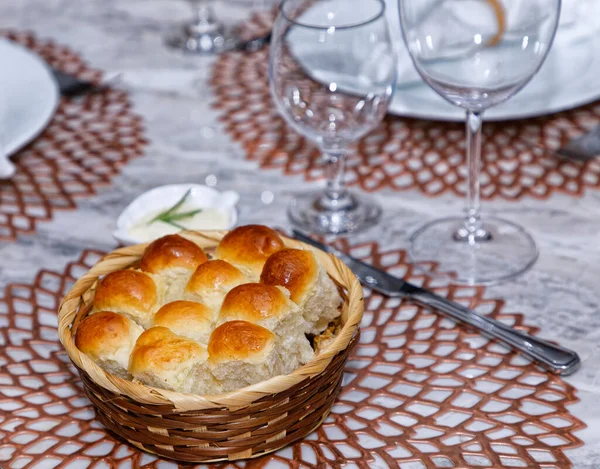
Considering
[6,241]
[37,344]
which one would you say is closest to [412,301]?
[37,344]

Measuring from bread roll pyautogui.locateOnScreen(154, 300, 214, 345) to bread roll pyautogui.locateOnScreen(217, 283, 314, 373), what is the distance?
15 mm

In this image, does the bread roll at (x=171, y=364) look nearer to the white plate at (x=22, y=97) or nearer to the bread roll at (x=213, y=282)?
the bread roll at (x=213, y=282)

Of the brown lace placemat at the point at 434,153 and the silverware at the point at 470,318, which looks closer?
the silverware at the point at 470,318

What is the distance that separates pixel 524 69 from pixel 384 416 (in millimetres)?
393

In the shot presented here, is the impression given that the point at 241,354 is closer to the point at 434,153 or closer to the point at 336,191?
the point at 336,191

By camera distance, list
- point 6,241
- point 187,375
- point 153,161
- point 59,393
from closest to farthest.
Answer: point 187,375, point 59,393, point 6,241, point 153,161

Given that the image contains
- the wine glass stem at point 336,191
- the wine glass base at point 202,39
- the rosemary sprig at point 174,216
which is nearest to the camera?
the rosemary sprig at point 174,216

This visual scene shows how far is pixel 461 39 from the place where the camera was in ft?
3.11

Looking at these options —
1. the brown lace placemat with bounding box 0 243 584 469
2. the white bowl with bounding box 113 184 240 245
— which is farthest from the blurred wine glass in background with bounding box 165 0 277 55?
the brown lace placemat with bounding box 0 243 584 469

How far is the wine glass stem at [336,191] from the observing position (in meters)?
1.14

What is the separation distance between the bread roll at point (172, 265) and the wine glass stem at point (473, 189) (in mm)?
352

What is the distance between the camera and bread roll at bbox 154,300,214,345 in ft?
2.52

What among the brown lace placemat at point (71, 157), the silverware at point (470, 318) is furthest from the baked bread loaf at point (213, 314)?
the brown lace placemat at point (71, 157)

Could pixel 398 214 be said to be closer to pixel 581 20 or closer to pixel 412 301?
pixel 412 301
